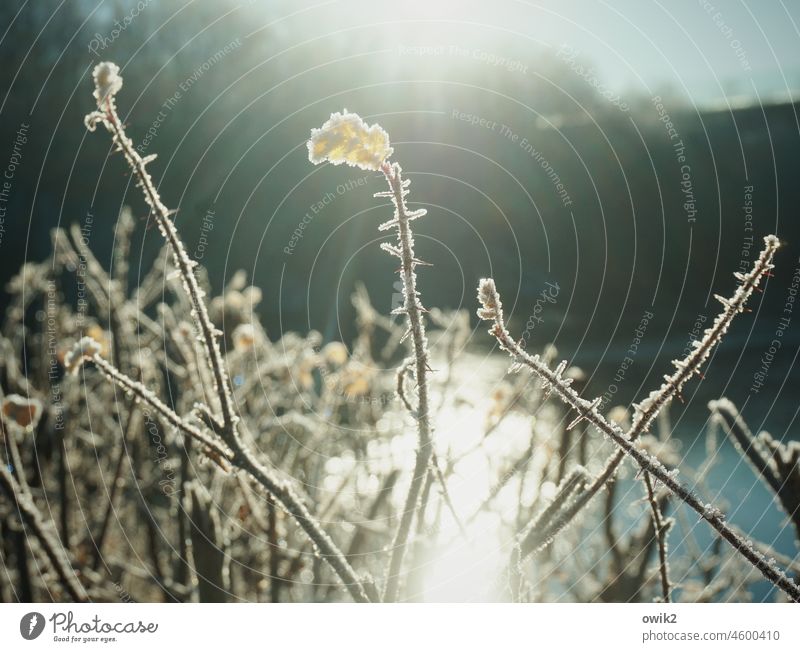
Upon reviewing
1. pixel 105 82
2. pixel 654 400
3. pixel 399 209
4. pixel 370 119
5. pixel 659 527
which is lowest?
pixel 659 527

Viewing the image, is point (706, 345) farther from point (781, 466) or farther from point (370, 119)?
point (370, 119)

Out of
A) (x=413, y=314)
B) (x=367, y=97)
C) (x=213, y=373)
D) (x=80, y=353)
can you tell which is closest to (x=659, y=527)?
(x=413, y=314)

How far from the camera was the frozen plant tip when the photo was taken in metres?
0.52

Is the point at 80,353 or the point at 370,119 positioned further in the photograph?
the point at 370,119

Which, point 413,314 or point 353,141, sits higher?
point 353,141

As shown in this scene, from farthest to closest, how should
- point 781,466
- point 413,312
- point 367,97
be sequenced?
point 367,97 → point 781,466 → point 413,312

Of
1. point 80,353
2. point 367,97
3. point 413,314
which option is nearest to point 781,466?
point 413,314

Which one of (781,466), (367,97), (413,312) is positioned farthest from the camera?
(367,97)

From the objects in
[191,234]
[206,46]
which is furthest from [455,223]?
[206,46]

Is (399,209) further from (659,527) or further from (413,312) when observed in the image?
(659,527)

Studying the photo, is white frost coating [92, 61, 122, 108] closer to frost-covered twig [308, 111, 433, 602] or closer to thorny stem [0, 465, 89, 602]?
frost-covered twig [308, 111, 433, 602]

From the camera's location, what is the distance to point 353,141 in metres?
0.52

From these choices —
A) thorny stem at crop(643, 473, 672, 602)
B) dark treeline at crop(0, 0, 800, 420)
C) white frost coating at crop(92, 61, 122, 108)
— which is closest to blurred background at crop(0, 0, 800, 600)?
dark treeline at crop(0, 0, 800, 420)

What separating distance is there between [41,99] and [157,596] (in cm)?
115
